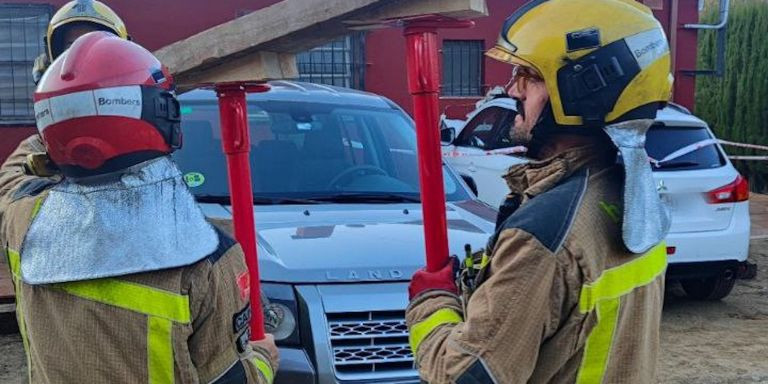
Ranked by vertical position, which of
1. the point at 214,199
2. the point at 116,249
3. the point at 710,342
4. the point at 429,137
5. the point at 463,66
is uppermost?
the point at 463,66

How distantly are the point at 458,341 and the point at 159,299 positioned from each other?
621 mm

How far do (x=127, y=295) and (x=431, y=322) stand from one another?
0.67 m

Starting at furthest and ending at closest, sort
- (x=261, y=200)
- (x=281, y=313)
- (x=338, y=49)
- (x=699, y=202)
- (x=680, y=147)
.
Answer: (x=338, y=49) < (x=680, y=147) < (x=699, y=202) < (x=261, y=200) < (x=281, y=313)

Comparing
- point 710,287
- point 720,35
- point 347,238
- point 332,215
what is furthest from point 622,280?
point 720,35

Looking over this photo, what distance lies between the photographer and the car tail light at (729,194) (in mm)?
6664

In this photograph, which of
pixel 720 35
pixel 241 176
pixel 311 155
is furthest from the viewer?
pixel 720 35

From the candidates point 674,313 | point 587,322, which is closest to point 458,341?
point 587,322

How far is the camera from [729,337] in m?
6.44

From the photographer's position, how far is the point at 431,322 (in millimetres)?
1974

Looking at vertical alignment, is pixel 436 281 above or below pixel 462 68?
below

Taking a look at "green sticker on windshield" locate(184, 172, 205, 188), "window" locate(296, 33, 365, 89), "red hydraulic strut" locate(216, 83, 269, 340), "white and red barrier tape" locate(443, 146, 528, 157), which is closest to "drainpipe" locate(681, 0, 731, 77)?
"window" locate(296, 33, 365, 89)

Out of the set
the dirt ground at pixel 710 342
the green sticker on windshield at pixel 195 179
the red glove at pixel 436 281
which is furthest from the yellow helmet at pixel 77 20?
the dirt ground at pixel 710 342

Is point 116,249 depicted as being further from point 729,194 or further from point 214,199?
point 729,194

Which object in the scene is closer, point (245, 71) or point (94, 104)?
point (94, 104)
